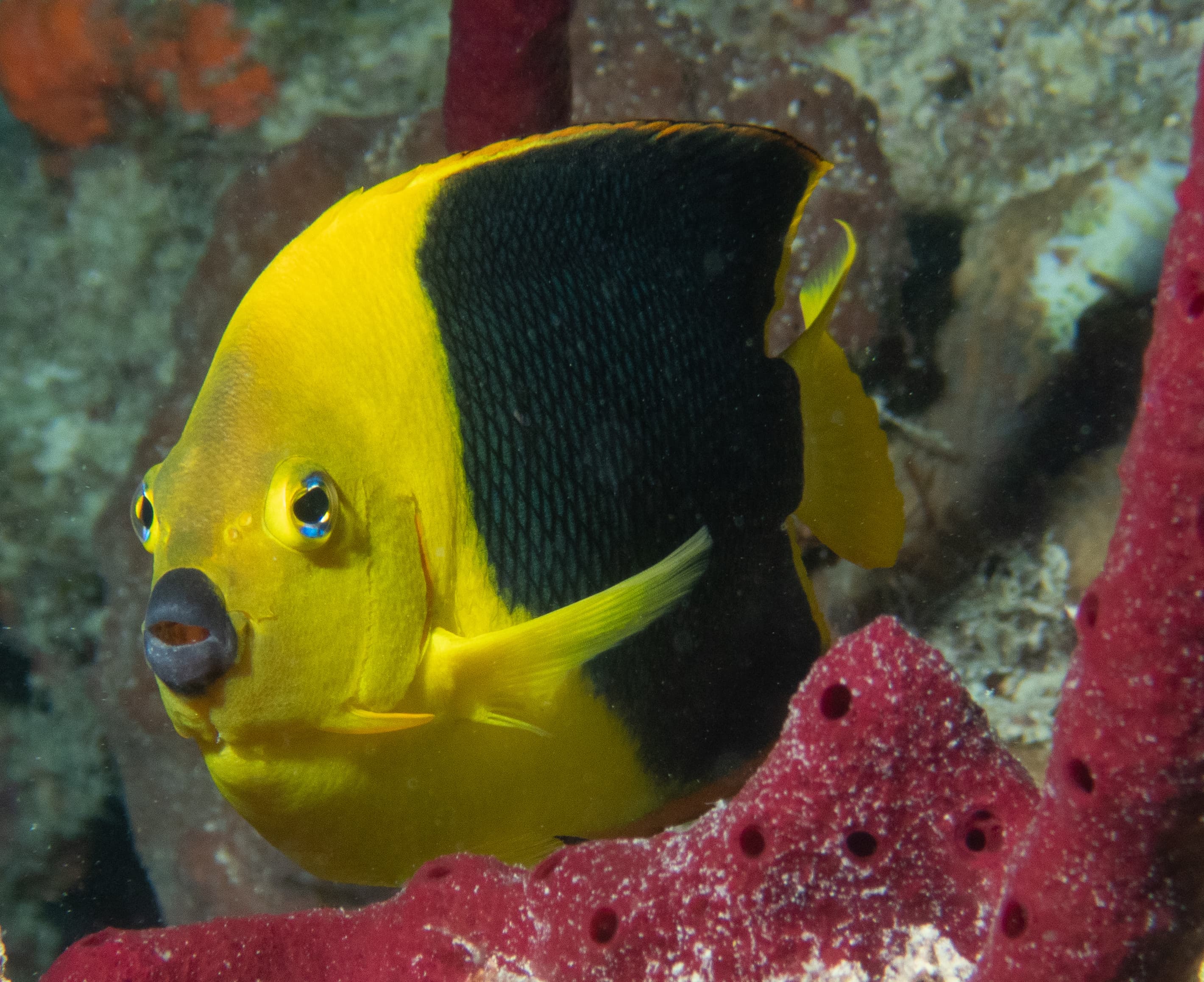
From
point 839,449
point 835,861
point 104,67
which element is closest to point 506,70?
point 839,449

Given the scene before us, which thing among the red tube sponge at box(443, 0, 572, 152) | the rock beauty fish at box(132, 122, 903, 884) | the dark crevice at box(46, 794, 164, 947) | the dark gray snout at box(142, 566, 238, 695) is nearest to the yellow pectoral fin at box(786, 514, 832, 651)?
the rock beauty fish at box(132, 122, 903, 884)

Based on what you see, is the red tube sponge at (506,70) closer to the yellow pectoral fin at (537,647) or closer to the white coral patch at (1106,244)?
the yellow pectoral fin at (537,647)

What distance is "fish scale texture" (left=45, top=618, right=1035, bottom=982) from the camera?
0.93m

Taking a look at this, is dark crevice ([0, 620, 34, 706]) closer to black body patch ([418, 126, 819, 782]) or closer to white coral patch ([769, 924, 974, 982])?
black body patch ([418, 126, 819, 782])

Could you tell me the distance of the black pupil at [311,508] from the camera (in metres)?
1.11

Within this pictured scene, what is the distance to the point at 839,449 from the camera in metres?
1.65

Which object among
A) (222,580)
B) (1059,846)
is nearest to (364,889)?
(222,580)

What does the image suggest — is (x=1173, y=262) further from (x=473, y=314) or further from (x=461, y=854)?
(x=461, y=854)

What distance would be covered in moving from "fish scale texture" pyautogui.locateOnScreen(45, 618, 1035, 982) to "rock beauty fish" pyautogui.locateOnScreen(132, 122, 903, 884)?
0.33 m

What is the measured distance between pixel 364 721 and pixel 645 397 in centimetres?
68

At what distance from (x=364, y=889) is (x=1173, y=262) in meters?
2.83

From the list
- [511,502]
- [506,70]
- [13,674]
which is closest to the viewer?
[511,502]

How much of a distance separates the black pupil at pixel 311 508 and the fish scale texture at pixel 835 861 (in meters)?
0.56

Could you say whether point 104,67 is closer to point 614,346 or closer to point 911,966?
point 614,346
